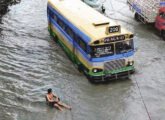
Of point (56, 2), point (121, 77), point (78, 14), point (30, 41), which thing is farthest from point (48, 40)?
point (121, 77)

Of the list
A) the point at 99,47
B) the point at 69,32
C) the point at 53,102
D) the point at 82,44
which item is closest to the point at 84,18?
the point at 69,32

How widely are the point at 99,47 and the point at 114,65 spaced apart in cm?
121

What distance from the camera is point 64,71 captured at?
1595 cm

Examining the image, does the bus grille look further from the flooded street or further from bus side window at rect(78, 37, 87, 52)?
bus side window at rect(78, 37, 87, 52)

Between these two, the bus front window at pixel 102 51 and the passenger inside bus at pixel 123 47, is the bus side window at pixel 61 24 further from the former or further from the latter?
the passenger inside bus at pixel 123 47

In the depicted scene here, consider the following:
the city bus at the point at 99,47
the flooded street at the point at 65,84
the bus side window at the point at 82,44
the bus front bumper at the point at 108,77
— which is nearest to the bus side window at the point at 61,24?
the city bus at the point at 99,47

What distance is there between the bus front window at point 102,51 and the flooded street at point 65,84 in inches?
67.1

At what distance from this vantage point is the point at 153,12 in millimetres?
20656

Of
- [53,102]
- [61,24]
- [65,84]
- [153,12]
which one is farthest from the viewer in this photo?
[153,12]

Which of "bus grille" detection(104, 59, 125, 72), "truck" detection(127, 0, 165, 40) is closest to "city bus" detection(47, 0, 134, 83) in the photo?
"bus grille" detection(104, 59, 125, 72)

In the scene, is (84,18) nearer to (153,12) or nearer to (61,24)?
(61,24)

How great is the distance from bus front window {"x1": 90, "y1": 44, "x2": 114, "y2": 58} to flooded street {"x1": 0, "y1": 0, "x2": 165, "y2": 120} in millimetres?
1705

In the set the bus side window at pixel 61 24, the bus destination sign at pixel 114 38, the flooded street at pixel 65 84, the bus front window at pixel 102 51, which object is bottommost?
the flooded street at pixel 65 84

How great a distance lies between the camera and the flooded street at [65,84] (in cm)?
1230
